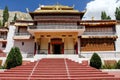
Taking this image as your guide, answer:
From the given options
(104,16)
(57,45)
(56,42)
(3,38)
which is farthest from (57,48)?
(104,16)

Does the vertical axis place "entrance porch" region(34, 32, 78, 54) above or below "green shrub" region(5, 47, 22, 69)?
above

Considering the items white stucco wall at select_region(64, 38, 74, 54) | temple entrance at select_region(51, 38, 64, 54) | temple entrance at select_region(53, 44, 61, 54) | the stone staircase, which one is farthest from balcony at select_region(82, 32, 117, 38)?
the stone staircase

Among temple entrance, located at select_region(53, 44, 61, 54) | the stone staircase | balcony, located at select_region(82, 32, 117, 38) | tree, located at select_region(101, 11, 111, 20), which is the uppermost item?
tree, located at select_region(101, 11, 111, 20)

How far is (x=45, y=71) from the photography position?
15.7m

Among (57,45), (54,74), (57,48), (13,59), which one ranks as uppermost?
(57,45)

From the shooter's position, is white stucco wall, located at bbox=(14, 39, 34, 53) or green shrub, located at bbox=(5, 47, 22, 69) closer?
green shrub, located at bbox=(5, 47, 22, 69)

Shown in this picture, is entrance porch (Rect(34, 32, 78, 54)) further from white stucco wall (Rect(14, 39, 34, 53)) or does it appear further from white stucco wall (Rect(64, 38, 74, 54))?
white stucco wall (Rect(14, 39, 34, 53))

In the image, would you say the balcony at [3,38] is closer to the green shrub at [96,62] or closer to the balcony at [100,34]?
the balcony at [100,34]

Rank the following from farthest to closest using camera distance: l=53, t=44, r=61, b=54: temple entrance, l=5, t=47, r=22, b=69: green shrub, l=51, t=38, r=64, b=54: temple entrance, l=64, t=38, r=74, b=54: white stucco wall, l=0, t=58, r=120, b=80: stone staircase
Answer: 1. l=53, t=44, r=61, b=54: temple entrance
2. l=64, t=38, r=74, b=54: white stucco wall
3. l=51, t=38, r=64, b=54: temple entrance
4. l=5, t=47, r=22, b=69: green shrub
5. l=0, t=58, r=120, b=80: stone staircase

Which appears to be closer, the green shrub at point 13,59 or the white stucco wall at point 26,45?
the green shrub at point 13,59

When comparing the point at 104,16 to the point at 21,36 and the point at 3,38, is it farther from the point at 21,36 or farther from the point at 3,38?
the point at 3,38

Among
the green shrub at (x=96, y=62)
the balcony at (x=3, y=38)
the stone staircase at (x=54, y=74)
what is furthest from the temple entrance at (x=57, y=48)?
the stone staircase at (x=54, y=74)

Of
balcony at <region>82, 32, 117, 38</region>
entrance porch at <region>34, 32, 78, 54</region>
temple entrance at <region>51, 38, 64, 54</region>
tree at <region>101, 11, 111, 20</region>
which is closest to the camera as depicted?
entrance porch at <region>34, 32, 78, 54</region>

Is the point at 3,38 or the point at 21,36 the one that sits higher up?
the point at 21,36
